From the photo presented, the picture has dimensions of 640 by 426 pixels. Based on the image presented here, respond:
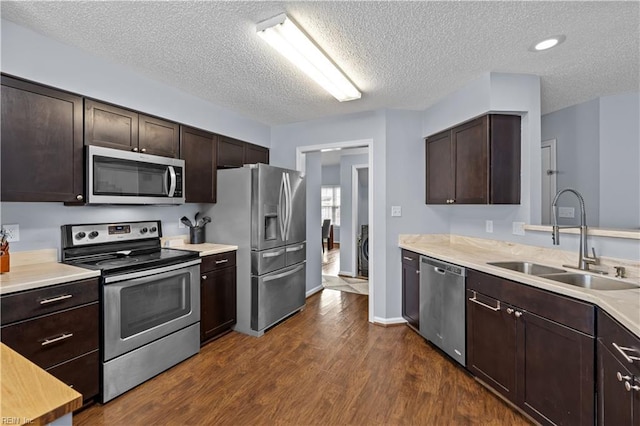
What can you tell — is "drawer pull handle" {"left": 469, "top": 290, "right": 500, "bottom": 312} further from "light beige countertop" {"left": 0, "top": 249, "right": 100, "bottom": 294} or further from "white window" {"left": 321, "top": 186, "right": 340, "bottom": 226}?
"white window" {"left": 321, "top": 186, "right": 340, "bottom": 226}

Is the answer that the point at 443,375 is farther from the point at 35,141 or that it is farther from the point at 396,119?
the point at 35,141

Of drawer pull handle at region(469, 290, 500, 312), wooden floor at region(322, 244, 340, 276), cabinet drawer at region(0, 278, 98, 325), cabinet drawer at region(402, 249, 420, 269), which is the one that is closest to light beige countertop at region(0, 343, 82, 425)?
cabinet drawer at region(0, 278, 98, 325)

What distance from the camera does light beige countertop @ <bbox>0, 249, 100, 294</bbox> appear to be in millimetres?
1646

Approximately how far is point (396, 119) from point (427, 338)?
2.35m

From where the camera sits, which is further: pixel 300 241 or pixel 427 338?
pixel 300 241

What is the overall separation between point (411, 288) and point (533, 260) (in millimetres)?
1157

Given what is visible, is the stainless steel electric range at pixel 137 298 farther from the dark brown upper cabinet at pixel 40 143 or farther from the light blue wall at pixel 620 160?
the light blue wall at pixel 620 160

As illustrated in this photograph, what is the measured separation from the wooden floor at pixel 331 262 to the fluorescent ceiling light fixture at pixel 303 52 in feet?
13.0

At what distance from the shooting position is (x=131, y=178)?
244 centimetres

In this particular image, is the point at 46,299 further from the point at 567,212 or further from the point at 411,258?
the point at 567,212

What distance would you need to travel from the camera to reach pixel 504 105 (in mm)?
2512

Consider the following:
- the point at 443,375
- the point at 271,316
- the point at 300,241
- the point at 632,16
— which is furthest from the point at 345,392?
the point at 632,16

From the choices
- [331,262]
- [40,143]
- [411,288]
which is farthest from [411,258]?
[331,262]

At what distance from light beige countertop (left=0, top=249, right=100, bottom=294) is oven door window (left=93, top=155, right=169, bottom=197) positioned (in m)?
0.57
